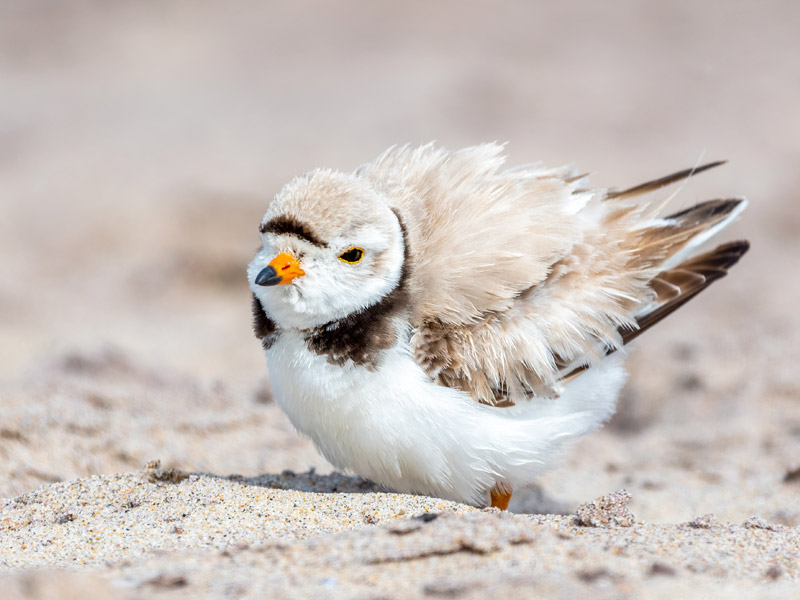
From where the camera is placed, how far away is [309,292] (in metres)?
3.54

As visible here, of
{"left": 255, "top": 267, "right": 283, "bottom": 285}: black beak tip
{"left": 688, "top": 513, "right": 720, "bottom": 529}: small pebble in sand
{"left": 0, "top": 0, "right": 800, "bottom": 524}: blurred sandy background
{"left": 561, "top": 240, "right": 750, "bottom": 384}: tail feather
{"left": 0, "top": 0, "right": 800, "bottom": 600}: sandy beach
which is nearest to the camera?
{"left": 0, "top": 0, "right": 800, "bottom": 600}: sandy beach

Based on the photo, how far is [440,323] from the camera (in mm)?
3637

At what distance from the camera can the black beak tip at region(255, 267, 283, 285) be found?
344 cm

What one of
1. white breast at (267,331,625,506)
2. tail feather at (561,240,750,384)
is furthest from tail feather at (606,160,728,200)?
white breast at (267,331,625,506)

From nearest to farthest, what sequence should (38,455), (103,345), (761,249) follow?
(38,455)
(103,345)
(761,249)

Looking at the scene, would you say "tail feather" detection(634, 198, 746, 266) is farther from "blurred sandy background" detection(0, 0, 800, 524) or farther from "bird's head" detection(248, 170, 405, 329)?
"bird's head" detection(248, 170, 405, 329)

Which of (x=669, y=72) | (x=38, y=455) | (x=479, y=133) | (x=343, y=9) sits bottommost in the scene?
(x=38, y=455)

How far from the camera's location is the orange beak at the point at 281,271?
11.4 feet

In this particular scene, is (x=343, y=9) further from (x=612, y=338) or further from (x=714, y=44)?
(x=612, y=338)

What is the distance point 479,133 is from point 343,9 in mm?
5860

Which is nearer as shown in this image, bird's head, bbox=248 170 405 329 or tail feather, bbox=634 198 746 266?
bird's head, bbox=248 170 405 329

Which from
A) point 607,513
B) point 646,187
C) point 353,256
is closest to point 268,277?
point 353,256

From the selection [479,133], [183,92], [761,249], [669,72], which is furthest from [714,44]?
[183,92]

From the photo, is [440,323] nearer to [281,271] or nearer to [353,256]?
[353,256]
